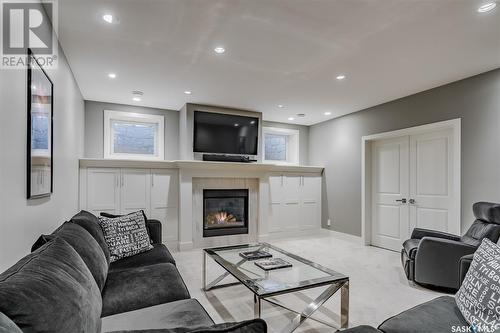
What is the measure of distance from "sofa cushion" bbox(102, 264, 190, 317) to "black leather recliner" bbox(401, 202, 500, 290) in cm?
258

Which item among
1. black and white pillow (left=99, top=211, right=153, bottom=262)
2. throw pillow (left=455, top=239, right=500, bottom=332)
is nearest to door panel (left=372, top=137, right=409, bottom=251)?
throw pillow (left=455, top=239, right=500, bottom=332)

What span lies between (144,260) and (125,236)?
0.38 m

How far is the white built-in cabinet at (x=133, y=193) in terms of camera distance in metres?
4.16

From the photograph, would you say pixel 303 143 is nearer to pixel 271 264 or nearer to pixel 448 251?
pixel 448 251

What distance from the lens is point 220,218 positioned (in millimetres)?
5062

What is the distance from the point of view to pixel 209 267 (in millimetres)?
3602

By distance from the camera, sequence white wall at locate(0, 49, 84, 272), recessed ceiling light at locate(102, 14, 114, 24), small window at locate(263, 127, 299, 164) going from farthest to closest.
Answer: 1. small window at locate(263, 127, 299, 164)
2. recessed ceiling light at locate(102, 14, 114, 24)
3. white wall at locate(0, 49, 84, 272)

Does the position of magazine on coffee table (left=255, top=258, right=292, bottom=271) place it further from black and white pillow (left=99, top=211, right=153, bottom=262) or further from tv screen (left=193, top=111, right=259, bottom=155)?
tv screen (left=193, top=111, right=259, bottom=155)

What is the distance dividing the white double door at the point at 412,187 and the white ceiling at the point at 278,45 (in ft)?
2.94

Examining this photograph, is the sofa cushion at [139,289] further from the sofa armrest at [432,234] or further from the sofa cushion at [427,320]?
→ the sofa armrest at [432,234]

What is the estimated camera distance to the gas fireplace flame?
4.96 m

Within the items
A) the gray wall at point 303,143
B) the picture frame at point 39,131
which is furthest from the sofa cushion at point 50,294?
the gray wall at point 303,143

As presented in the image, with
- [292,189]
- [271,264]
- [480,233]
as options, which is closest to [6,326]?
[271,264]

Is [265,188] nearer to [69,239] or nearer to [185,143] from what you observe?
[185,143]
